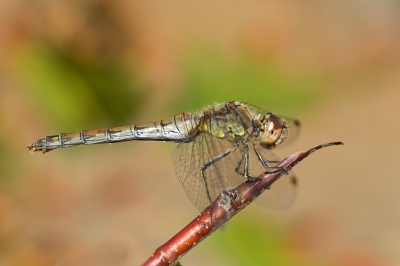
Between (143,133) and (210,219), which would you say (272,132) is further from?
(210,219)

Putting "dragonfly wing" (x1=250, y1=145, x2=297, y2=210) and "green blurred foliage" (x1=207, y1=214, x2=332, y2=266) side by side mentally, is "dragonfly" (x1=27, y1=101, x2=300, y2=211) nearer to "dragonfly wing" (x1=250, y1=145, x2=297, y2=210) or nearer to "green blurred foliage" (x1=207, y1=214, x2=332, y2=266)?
"dragonfly wing" (x1=250, y1=145, x2=297, y2=210)

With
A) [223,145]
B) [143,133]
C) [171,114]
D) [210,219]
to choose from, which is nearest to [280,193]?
[223,145]

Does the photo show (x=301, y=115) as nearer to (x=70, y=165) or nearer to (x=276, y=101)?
(x=276, y=101)

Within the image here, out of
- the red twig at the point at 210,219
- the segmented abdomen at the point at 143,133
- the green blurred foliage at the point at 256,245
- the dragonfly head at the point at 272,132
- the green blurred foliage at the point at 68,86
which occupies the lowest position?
the red twig at the point at 210,219

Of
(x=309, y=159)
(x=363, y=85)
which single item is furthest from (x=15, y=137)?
(x=363, y=85)

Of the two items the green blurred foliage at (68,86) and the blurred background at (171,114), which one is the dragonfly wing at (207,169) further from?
the green blurred foliage at (68,86)

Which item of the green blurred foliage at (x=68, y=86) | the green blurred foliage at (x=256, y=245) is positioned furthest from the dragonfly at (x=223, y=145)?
the green blurred foliage at (x=68, y=86)
